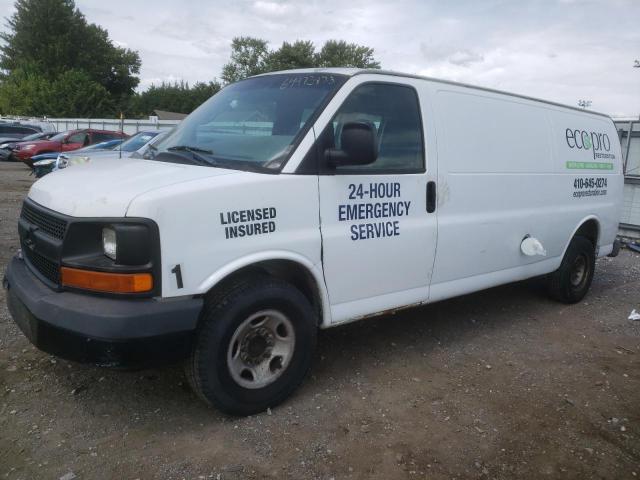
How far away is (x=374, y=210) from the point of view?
3527 mm

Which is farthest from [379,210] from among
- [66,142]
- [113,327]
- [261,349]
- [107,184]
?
[66,142]

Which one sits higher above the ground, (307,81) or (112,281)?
(307,81)

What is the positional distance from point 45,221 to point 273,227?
4.21 feet

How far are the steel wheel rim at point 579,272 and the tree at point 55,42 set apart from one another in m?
62.0

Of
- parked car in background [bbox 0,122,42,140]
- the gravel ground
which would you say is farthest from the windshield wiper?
parked car in background [bbox 0,122,42,140]

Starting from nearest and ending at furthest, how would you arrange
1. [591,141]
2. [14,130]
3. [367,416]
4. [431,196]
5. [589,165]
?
1. [367,416]
2. [431,196]
3. [589,165]
4. [591,141]
5. [14,130]

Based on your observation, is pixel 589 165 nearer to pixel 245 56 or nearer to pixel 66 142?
pixel 66 142

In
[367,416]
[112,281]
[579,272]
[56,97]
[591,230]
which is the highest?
[56,97]

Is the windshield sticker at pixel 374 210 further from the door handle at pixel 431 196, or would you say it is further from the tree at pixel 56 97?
the tree at pixel 56 97

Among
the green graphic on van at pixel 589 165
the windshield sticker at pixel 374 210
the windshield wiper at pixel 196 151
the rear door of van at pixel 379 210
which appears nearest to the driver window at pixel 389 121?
the rear door of van at pixel 379 210

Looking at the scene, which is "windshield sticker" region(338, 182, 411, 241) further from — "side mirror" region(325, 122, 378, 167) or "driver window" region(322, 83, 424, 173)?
"side mirror" region(325, 122, 378, 167)

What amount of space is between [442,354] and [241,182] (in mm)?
2337

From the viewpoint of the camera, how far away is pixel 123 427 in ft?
10.1

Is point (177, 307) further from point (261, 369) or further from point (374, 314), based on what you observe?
point (374, 314)
